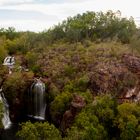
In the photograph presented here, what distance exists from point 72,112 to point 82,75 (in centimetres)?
814

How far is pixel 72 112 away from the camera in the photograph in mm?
49062

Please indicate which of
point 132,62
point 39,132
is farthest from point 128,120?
point 132,62

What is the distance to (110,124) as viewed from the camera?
45.5 m

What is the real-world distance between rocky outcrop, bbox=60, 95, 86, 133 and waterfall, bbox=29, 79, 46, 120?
7.11 meters

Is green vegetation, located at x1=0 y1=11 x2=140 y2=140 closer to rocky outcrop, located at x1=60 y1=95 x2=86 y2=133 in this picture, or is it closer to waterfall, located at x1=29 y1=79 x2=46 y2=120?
rocky outcrop, located at x1=60 y1=95 x2=86 y2=133

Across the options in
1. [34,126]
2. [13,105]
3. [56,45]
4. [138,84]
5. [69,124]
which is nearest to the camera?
[34,126]

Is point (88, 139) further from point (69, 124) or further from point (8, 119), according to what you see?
point (8, 119)

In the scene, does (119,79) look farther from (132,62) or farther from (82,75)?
(82,75)

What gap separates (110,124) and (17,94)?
15578mm

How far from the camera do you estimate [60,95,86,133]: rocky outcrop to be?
4869cm

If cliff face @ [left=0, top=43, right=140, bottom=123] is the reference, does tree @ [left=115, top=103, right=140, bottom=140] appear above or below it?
below

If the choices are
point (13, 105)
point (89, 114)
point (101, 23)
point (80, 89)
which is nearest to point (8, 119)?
point (13, 105)

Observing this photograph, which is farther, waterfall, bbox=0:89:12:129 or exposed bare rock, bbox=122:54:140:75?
exposed bare rock, bbox=122:54:140:75

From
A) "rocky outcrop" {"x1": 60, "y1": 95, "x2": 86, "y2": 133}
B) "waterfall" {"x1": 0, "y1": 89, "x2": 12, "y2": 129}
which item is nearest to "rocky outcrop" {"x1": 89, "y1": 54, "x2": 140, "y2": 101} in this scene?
"rocky outcrop" {"x1": 60, "y1": 95, "x2": 86, "y2": 133}
